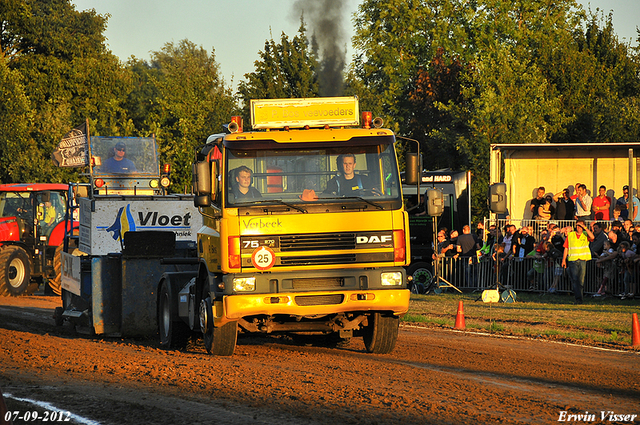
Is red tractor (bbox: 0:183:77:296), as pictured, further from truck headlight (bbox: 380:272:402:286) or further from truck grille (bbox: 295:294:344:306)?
truck headlight (bbox: 380:272:402:286)

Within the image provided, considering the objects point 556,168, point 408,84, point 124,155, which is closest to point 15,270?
point 124,155

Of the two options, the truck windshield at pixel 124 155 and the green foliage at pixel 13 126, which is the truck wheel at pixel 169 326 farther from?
the green foliage at pixel 13 126

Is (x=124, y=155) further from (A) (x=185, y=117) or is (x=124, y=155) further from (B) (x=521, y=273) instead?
(A) (x=185, y=117)

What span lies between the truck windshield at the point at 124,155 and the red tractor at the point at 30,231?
1.82 metres

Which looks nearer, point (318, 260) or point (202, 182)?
point (318, 260)

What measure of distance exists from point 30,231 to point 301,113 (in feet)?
45.1

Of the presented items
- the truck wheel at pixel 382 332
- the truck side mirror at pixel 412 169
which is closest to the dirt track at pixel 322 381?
the truck wheel at pixel 382 332

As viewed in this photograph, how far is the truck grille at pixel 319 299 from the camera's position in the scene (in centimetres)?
973

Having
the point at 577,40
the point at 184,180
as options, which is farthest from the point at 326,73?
the point at 577,40

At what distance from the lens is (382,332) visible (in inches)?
422

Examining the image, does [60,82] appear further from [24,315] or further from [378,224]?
[378,224]

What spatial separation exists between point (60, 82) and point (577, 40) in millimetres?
27130

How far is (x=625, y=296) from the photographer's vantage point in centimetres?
1892

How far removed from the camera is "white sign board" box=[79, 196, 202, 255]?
1571 cm
